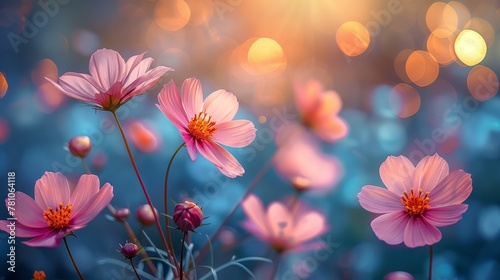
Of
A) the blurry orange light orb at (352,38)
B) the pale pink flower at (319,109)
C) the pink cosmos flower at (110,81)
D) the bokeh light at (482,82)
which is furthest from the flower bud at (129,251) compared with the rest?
the bokeh light at (482,82)

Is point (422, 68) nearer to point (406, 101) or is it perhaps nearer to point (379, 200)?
point (406, 101)

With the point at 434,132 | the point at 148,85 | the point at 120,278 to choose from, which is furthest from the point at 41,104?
the point at 434,132

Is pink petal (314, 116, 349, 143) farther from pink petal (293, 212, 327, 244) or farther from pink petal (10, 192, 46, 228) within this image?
pink petal (10, 192, 46, 228)

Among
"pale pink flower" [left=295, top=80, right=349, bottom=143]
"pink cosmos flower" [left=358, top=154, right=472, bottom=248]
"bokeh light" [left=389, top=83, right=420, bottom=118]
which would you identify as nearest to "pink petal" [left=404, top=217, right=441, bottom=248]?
"pink cosmos flower" [left=358, top=154, right=472, bottom=248]

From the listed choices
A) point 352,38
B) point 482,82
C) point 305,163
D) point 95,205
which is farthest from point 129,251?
point 482,82

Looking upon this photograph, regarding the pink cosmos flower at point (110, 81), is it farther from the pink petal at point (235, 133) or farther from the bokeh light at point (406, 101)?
the bokeh light at point (406, 101)
